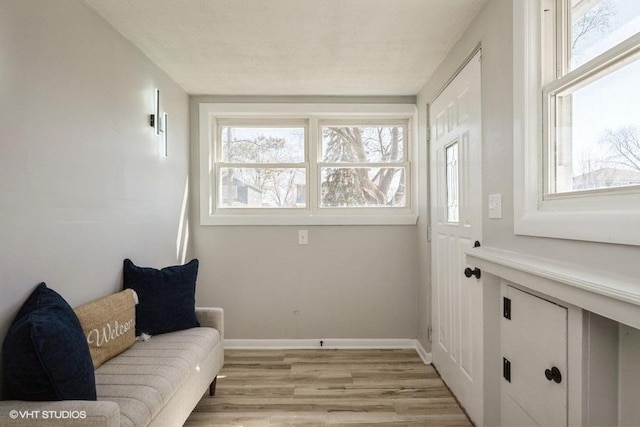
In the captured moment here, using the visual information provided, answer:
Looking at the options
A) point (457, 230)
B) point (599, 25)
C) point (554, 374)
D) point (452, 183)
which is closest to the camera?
point (599, 25)

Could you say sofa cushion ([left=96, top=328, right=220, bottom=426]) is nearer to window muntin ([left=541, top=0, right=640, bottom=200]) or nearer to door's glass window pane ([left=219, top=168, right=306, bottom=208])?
door's glass window pane ([left=219, top=168, right=306, bottom=208])

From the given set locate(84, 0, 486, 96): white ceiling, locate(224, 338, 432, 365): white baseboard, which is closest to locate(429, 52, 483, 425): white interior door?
locate(84, 0, 486, 96): white ceiling

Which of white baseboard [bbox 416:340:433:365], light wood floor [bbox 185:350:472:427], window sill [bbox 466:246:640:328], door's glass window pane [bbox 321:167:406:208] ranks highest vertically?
door's glass window pane [bbox 321:167:406:208]

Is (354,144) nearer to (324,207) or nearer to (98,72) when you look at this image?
(324,207)

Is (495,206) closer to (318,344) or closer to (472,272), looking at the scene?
(472,272)

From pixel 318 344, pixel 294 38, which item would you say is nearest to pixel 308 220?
pixel 318 344

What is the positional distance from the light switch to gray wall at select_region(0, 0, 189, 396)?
6.76ft

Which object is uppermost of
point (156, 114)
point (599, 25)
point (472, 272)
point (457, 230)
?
point (156, 114)

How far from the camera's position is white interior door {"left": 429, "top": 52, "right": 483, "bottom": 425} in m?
2.08

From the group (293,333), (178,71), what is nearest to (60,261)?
(178,71)

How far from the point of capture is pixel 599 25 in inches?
48.3

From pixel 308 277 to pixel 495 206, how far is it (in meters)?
1.97

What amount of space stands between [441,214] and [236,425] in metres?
1.97

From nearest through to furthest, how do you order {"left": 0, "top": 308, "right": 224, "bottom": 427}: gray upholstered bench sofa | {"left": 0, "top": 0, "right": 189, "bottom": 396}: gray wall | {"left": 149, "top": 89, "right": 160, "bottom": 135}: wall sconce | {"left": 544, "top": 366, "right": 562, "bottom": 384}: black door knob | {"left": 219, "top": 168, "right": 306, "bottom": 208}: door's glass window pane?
1. {"left": 0, "top": 308, "right": 224, "bottom": 427}: gray upholstered bench sofa
2. {"left": 544, "top": 366, "right": 562, "bottom": 384}: black door knob
3. {"left": 0, "top": 0, "right": 189, "bottom": 396}: gray wall
4. {"left": 149, "top": 89, "right": 160, "bottom": 135}: wall sconce
5. {"left": 219, "top": 168, "right": 306, "bottom": 208}: door's glass window pane
